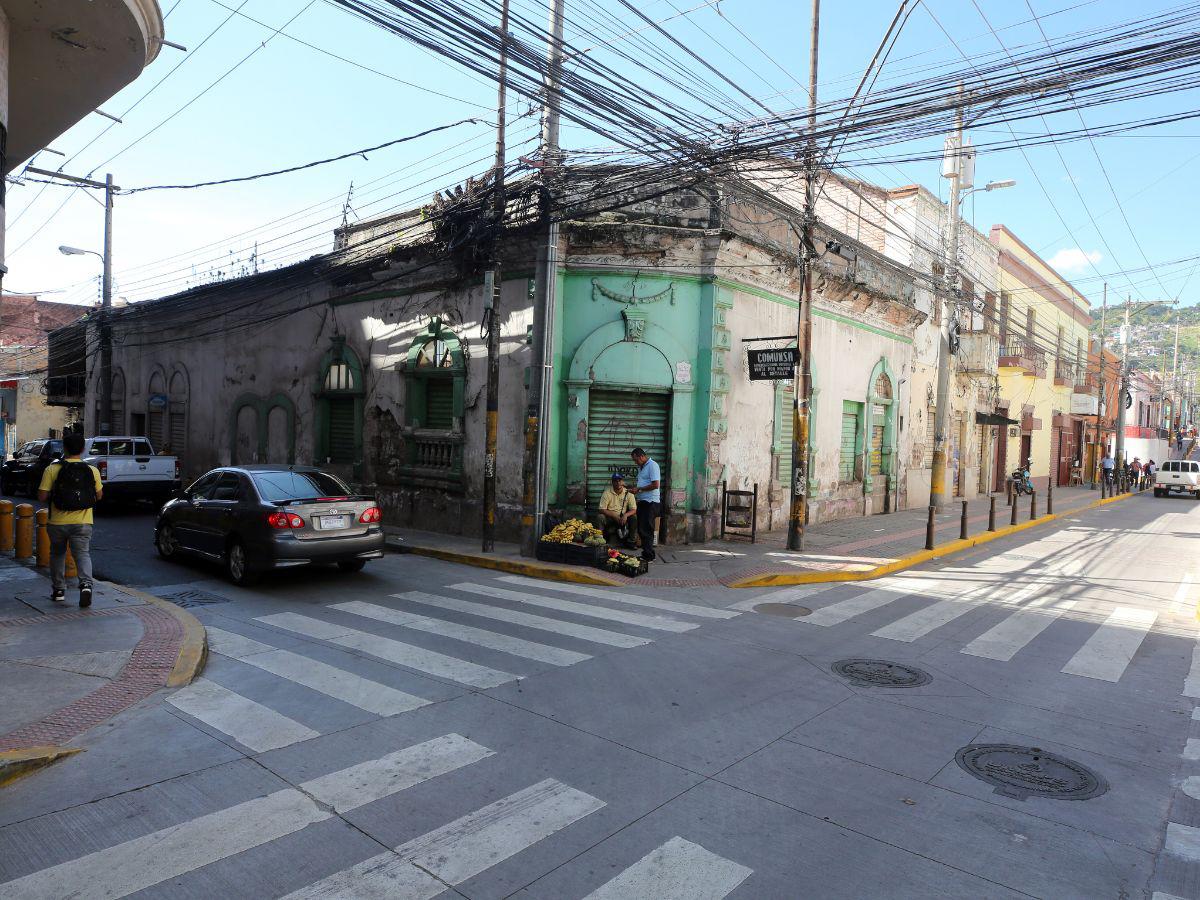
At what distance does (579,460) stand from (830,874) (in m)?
10.4

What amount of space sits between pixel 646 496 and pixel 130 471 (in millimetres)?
13726

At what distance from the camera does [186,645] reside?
696 cm

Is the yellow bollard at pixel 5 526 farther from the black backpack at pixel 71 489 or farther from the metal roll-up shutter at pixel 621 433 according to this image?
the metal roll-up shutter at pixel 621 433

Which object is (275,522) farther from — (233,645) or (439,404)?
(439,404)

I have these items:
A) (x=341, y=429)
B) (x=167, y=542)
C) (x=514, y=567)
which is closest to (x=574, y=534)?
(x=514, y=567)

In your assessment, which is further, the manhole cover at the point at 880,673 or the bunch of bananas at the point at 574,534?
the bunch of bananas at the point at 574,534

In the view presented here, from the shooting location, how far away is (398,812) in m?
4.10

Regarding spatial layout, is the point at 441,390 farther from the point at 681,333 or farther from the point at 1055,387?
the point at 1055,387

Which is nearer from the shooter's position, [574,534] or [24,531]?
[24,531]

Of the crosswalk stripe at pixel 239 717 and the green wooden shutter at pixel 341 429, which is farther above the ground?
the green wooden shutter at pixel 341 429

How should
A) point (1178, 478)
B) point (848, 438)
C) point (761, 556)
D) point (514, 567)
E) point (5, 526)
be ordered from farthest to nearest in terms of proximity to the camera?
point (1178, 478), point (848, 438), point (761, 556), point (514, 567), point (5, 526)

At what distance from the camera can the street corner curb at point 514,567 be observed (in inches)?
443

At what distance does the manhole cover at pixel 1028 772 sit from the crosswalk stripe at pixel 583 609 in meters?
3.62

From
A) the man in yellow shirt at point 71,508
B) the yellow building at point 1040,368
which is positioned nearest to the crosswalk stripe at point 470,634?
the man in yellow shirt at point 71,508
